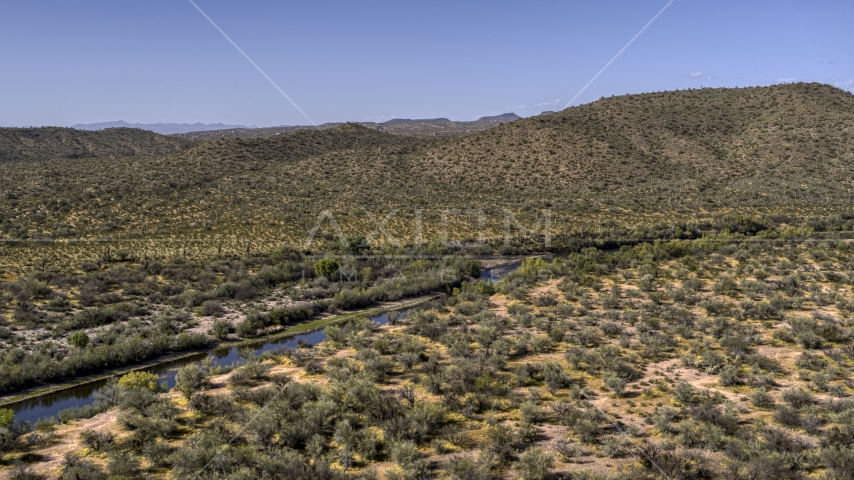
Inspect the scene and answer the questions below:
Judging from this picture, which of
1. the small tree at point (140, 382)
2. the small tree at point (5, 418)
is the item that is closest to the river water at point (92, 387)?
the small tree at point (5, 418)

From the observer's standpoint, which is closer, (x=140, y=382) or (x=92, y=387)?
(x=140, y=382)

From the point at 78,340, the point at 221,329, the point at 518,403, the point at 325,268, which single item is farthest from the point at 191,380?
the point at 325,268

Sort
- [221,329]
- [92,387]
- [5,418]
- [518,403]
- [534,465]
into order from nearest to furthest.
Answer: [534,465] → [5,418] → [518,403] → [92,387] → [221,329]

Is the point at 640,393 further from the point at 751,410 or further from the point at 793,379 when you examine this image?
the point at 793,379

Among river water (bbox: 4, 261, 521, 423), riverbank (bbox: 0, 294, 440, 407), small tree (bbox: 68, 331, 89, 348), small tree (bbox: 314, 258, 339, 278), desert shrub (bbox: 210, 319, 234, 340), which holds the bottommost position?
river water (bbox: 4, 261, 521, 423)

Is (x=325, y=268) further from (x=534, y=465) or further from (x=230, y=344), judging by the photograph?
(x=534, y=465)

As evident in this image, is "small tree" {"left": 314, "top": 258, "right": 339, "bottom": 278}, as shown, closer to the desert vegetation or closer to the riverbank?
the riverbank

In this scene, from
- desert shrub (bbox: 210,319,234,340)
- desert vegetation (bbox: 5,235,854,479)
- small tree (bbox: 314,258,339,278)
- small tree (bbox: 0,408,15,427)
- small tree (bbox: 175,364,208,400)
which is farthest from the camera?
small tree (bbox: 314,258,339,278)

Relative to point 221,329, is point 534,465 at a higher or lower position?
higher

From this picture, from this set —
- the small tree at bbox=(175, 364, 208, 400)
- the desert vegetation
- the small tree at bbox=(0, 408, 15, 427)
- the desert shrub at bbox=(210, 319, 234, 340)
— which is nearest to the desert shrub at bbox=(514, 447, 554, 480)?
the desert vegetation
